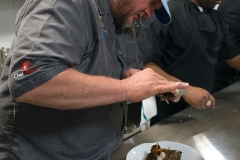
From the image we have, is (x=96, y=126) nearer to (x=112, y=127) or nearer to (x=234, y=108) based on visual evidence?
(x=112, y=127)

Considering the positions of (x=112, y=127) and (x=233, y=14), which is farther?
(x=233, y=14)

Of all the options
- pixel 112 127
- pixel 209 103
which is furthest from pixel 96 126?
pixel 209 103

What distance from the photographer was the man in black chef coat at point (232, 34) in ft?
5.51

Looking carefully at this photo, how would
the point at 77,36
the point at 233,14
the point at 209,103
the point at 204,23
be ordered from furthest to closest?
the point at 233,14, the point at 204,23, the point at 209,103, the point at 77,36

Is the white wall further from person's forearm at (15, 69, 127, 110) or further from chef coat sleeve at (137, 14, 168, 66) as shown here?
person's forearm at (15, 69, 127, 110)

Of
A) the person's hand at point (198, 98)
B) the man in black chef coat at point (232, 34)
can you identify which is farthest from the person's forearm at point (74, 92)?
the man in black chef coat at point (232, 34)

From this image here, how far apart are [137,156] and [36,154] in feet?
1.00

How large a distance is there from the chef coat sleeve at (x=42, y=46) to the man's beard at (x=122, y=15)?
0.65 ft

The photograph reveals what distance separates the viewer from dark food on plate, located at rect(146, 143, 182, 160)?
0.79 meters

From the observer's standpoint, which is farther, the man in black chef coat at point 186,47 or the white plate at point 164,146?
the man in black chef coat at point 186,47

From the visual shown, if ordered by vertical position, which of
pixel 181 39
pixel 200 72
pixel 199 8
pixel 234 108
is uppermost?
pixel 199 8

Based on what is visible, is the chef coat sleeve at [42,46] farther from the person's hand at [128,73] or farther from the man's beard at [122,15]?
the person's hand at [128,73]

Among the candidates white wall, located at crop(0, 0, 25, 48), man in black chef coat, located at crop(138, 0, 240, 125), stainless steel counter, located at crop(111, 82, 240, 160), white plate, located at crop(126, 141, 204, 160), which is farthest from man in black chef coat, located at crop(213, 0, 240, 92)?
white wall, located at crop(0, 0, 25, 48)

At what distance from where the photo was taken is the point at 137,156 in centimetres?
80
